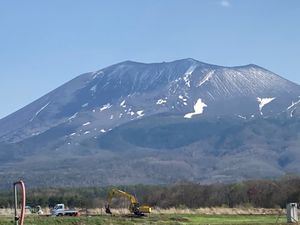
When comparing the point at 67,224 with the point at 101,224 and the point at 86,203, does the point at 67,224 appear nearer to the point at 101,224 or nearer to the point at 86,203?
the point at 101,224

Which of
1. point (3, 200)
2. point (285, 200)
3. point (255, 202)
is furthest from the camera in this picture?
point (3, 200)

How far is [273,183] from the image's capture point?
99500 mm

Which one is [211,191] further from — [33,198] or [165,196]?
[33,198]

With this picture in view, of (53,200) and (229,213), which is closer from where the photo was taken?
(229,213)

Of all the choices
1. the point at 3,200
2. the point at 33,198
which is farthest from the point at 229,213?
the point at 33,198

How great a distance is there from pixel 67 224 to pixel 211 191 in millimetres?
57469

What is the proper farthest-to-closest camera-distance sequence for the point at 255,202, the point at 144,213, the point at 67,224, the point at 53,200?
the point at 53,200, the point at 255,202, the point at 144,213, the point at 67,224

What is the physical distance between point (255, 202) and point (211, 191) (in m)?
13.1

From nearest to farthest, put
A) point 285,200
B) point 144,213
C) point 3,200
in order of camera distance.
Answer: point 144,213, point 285,200, point 3,200

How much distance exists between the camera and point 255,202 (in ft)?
314

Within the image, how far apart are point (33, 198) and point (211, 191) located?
81.4ft

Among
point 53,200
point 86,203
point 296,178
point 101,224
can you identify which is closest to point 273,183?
point 296,178

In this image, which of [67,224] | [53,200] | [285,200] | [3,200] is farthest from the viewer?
[53,200]

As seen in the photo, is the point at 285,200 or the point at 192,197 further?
the point at 192,197
